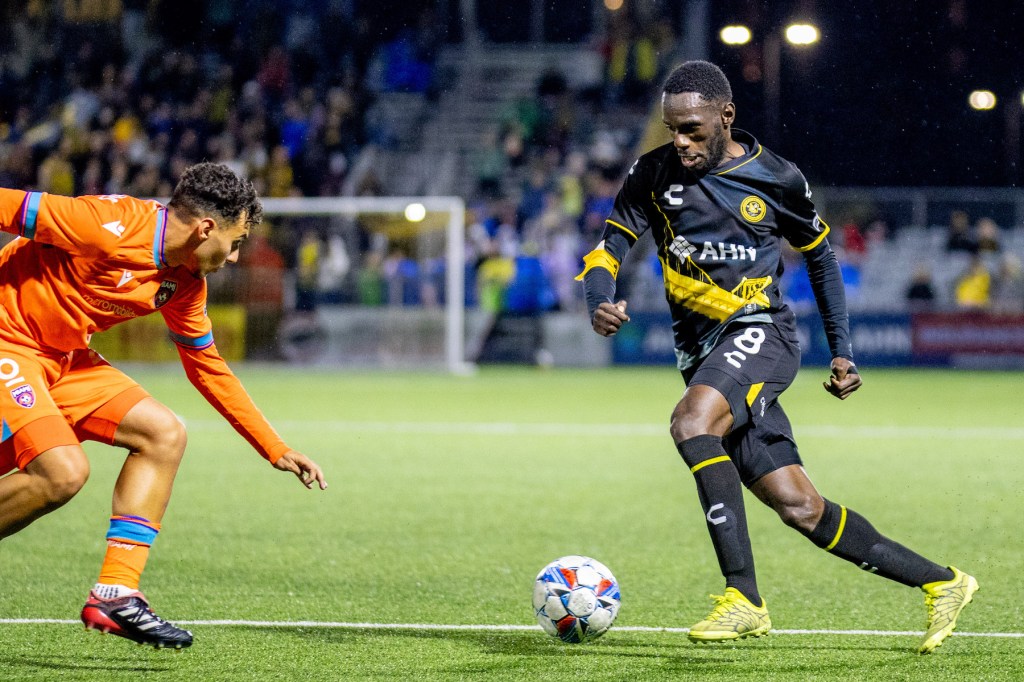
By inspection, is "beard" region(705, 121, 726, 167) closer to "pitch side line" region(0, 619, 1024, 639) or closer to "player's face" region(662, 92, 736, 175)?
"player's face" region(662, 92, 736, 175)

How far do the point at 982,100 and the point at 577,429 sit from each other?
13211 millimetres

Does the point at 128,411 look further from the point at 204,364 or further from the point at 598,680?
the point at 598,680

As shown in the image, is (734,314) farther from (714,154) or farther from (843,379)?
(714,154)

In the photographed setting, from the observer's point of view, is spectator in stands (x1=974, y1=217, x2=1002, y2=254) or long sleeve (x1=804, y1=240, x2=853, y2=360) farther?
spectator in stands (x1=974, y1=217, x2=1002, y2=254)

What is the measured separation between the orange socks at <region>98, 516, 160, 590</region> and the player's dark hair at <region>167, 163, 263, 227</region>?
1072 mm

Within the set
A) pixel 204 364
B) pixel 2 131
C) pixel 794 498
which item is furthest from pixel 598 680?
pixel 2 131

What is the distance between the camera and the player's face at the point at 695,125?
473 cm

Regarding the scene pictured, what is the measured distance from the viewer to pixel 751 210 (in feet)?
15.8

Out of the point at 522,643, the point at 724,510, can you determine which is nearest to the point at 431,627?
the point at 522,643

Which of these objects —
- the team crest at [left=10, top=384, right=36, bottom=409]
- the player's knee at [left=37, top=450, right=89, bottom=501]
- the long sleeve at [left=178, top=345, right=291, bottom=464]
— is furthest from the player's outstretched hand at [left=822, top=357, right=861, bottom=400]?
the team crest at [left=10, top=384, right=36, bottom=409]

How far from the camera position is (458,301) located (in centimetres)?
2031

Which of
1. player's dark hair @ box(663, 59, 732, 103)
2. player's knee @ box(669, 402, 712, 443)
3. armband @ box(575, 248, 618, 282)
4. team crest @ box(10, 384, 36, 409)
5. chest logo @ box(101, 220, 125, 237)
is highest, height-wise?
player's dark hair @ box(663, 59, 732, 103)

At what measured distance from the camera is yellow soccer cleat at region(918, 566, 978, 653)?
4.64m

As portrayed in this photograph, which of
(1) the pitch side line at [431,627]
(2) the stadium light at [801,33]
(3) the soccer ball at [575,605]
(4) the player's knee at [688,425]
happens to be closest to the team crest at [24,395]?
(1) the pitch side line at [431,627]
